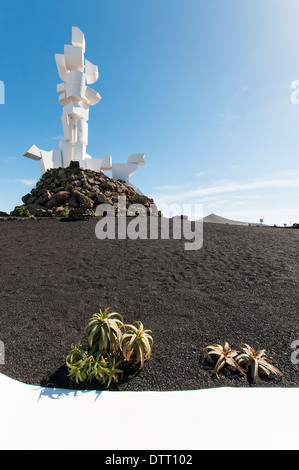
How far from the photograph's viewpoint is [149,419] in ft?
6.91

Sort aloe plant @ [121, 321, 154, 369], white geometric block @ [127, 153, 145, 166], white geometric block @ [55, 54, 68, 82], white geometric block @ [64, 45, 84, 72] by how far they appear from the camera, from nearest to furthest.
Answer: aloe plant @ [121, 321, 154, 369] → white geometric block @ [64, 45, 84, 72] → white geometric block @ [55, 54, 68, 82] → white geometric block @ [127, 153, 145, 166]

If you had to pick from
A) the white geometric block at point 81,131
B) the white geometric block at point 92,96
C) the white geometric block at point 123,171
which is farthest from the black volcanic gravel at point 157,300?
the white geometric block at point 92,96

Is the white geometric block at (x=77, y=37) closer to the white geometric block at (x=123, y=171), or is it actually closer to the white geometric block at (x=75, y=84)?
the white geometric block at (x=75, y=84)

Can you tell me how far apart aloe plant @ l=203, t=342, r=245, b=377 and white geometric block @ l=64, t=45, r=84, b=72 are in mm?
21628

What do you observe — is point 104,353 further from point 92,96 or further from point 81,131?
point 92,96

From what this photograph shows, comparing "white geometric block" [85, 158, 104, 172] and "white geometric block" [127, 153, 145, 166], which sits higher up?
"white geometric block" [127, 153, 145, 166]

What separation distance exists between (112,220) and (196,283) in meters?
6.12

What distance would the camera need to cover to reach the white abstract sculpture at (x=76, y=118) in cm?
1622

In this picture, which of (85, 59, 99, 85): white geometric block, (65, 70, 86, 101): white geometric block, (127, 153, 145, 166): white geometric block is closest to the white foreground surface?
(127, 153, 145, 166): white geometric block

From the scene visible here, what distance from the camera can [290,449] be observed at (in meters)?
1.84

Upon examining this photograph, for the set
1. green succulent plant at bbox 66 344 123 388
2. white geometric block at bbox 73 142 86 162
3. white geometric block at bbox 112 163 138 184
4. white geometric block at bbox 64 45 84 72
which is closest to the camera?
green succulent plant at bbox 66 344 123 388

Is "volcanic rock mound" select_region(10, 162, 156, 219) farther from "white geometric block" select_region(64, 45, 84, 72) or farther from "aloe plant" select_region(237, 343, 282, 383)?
"aloe plant" select_region(237, 343, 282, 383)

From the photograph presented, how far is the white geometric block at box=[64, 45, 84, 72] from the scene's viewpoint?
16031 millimetres

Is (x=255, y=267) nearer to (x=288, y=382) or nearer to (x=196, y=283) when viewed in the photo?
(x=196, y=283)
